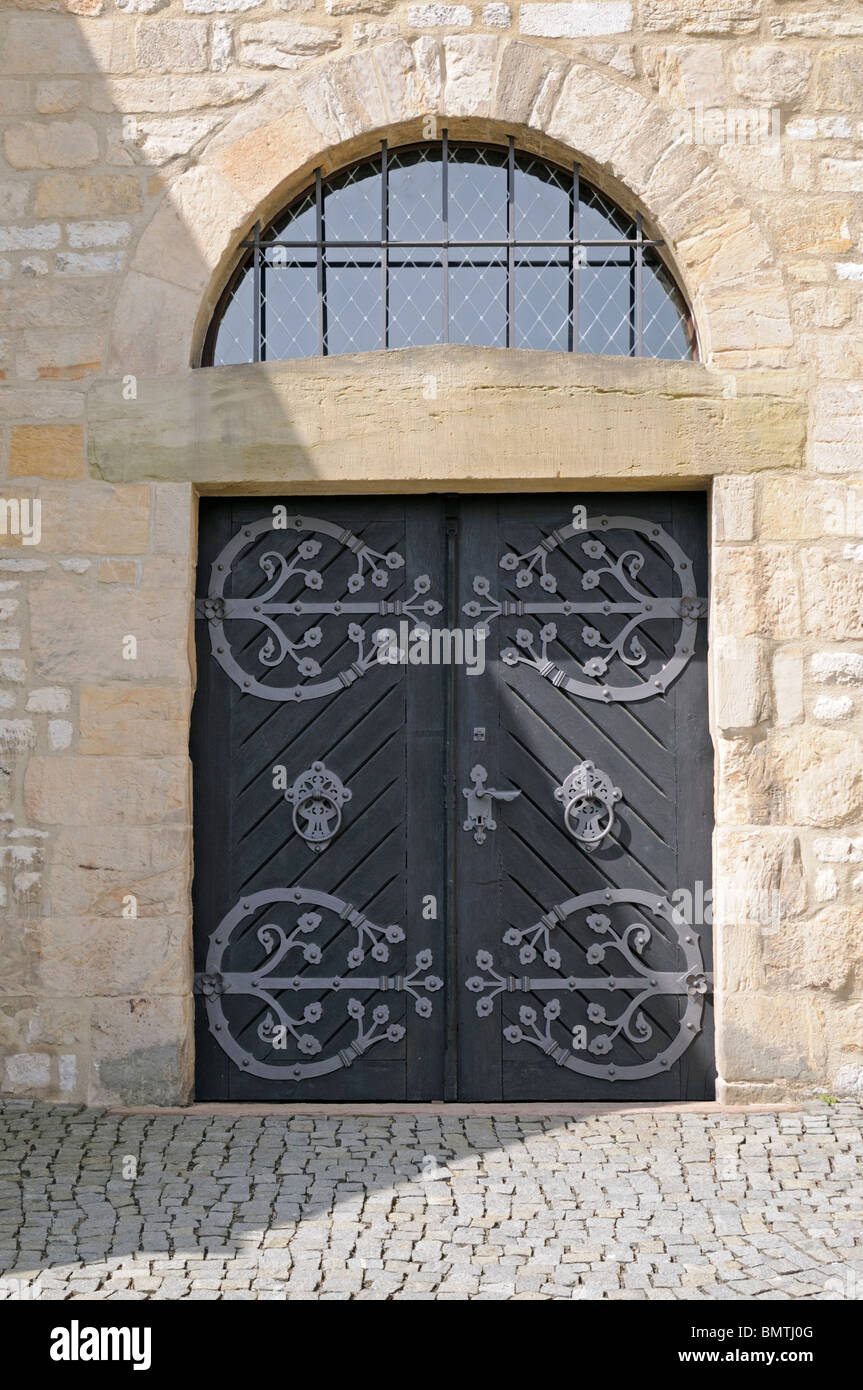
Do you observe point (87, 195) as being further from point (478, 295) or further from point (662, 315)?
point (662, 315)

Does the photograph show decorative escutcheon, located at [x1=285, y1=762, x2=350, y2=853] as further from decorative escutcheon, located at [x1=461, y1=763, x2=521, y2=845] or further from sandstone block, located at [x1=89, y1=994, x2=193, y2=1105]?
sandstone block, located at [x1=89, y1=994, x2=193, y2=1105]

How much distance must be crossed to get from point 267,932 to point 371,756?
72 cm

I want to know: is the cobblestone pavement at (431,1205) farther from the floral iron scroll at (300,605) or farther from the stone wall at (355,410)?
the floral iron scroll at (300,605)

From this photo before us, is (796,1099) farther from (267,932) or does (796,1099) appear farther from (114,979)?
(114,979)

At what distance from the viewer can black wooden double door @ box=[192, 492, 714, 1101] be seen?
4844 mm

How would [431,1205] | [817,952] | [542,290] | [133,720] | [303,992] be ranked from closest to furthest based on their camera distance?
[431,1205] < [817,952] < [133,720] < [303,992] < [542,290]

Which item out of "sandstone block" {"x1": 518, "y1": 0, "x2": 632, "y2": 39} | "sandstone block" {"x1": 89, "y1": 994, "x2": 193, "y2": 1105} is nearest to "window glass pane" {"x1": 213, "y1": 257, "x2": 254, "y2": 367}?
"sandstone block" {"x1": 518, "y1": 0, "x2": 632, "y2": 39}

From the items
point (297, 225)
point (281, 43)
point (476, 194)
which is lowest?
point (297, 225)

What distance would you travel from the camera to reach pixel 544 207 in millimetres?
5008

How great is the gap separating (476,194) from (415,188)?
224 mm

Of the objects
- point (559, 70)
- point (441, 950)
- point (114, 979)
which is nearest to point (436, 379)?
point (559, 70)

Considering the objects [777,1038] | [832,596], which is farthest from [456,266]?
[777,1038]

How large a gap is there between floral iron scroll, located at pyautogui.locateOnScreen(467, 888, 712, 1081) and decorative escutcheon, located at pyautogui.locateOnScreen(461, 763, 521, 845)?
370 millimetres

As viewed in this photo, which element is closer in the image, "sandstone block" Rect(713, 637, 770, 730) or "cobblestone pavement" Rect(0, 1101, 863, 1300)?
"cobblestone pavement" Rect(0, 1101, 863, 1300)
